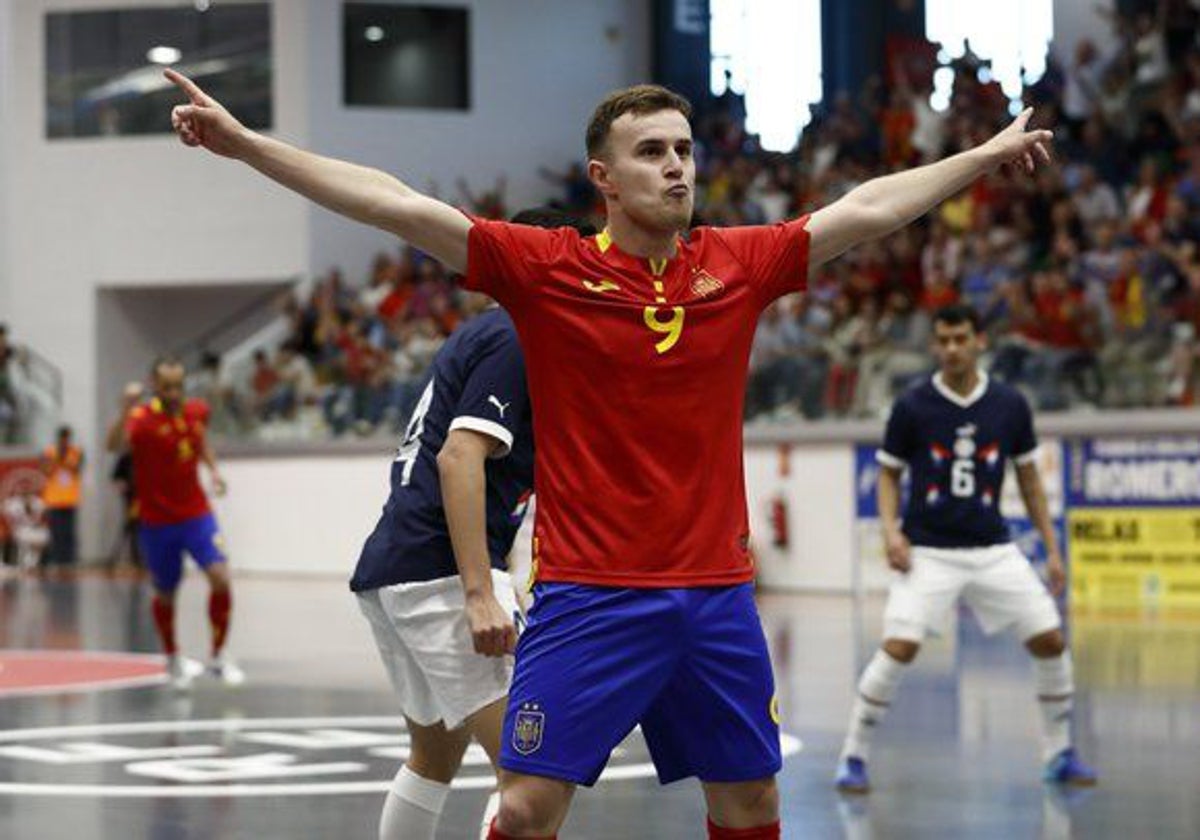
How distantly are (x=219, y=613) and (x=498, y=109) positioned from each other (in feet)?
73.3

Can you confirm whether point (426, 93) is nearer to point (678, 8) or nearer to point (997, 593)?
point (678, 8)

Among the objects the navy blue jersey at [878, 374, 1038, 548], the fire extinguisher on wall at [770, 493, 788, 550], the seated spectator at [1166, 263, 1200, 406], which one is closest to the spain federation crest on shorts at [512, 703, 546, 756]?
the navy blue jersey at [878, 374, 1038, 548]

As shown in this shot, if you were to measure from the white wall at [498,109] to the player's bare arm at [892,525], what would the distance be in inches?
1005

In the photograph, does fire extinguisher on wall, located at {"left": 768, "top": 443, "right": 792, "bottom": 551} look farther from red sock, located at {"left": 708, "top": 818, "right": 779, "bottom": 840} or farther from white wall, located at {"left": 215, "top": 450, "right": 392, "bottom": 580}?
red sock, located at {"left": 708, "top": 818, "right": 779, "bottom": 840}

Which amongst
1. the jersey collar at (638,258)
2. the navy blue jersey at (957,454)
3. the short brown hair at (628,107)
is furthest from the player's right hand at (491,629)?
the navy blue jersey at (957,454)

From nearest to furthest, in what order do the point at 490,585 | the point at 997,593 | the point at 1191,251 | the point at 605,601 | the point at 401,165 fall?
1. the point at 605,601
2. the point at 490,585
3. the point at 997,593
4. the point at 1191,251
5. the point at 401,165

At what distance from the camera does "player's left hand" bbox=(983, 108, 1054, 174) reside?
5.95m

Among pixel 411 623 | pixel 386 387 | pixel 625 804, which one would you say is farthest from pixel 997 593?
pixel 386 387

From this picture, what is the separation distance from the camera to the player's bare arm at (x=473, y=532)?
6.09m

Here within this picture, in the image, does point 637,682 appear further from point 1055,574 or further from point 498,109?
point 498,109

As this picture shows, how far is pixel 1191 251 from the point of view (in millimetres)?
22953

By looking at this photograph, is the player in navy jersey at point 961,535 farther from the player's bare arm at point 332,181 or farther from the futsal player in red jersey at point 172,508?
the futsal player in red jersey at point 172,508

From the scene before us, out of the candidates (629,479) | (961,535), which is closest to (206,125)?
(629,479)

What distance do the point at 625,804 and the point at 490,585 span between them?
14.1 feet
